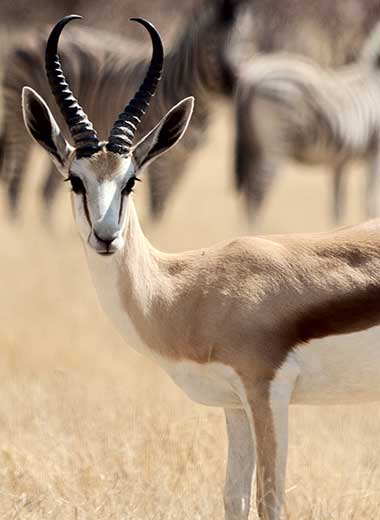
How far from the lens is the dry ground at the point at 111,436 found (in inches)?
192

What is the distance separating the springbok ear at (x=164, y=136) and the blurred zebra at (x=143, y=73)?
29.7 feet

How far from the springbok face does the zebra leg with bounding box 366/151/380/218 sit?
8804 mm

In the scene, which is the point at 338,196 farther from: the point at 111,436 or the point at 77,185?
the point at 77,185

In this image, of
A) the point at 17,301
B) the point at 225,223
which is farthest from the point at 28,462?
the point at 225,223

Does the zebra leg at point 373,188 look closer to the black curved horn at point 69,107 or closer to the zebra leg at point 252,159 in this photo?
the zebra leg at point 252,159

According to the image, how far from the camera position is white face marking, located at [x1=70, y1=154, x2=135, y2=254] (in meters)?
4.46

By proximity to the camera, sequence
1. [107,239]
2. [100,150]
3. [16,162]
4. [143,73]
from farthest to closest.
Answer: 1. [16,162]
2. [143,73]
3. [100,150]
4. [107,239]

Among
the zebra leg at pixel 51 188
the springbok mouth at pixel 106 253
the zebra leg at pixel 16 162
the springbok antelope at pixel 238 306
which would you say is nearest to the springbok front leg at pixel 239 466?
the springbok antelope at pixel 238 306

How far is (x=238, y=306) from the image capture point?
Answer: 4539mm

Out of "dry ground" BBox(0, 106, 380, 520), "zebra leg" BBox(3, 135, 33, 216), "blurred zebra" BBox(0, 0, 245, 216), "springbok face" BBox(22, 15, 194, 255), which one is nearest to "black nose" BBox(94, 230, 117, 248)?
"springbok face" BBox(22, 15, 194, 255)

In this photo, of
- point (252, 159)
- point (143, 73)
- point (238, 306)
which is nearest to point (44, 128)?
point (238, 306)

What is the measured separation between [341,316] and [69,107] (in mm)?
1305

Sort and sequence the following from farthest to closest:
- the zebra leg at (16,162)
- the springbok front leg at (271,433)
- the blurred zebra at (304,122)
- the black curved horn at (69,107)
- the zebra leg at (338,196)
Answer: the zebra leg at (16,162)
the zebra leg at (338,196)
the blurred zebra at (304,122)
the black curved horn at (69,107)
the springbok front leg at (271,433)

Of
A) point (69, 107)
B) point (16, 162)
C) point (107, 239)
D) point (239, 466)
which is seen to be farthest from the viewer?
point (16, 162)
